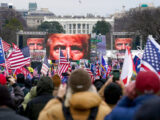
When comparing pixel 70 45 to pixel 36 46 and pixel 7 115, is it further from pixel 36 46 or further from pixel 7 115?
pixel 7 115

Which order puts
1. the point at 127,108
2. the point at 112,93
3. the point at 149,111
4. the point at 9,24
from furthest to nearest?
the point at 9,24
the point at 112,93
the point at 127,108
the point at 149,111

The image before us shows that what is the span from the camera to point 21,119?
4.89 metres

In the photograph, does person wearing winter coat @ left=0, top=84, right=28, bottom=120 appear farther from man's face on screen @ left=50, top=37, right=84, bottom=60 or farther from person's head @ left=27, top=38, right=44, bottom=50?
person's head @ left=27, top=38, right=44, bottom=50

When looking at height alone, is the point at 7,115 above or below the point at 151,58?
above

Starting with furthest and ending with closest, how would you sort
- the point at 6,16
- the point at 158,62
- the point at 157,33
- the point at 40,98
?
the point at 6,16 → the point at 157,33 → the point at 158,62 → the point at 40,98

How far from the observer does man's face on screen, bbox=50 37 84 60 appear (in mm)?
74625

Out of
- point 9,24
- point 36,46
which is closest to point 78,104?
point 36,46

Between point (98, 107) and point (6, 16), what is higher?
point (98, 107)

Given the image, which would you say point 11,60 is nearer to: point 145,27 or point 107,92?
point 107,92

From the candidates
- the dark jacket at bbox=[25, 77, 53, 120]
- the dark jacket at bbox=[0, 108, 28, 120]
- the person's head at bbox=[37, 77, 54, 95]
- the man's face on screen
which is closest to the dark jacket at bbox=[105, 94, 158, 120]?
the dark jacket at bbox=[0, 108, 28, 120]

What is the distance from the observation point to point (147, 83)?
171 inches

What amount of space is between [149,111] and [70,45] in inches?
2883

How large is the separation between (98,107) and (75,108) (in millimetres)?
209

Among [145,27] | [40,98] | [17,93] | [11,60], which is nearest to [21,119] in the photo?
[40,98]
